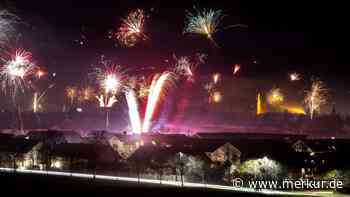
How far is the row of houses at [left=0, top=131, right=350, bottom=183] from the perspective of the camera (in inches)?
1877

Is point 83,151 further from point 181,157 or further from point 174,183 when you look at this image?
point 174,183

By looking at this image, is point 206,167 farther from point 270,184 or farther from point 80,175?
point 80,175

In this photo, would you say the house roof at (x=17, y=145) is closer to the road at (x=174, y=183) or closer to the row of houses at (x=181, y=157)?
the row of houses at (x=181, y=157)

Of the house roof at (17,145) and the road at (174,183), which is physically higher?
the house roof at (17,145)

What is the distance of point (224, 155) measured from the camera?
182 feet

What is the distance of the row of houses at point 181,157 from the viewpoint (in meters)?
47.7

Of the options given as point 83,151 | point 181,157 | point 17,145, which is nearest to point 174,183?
point 181,157

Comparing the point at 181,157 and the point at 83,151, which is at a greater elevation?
the point at 83,151

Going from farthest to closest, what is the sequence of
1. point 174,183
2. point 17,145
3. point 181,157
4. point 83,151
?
point 17,145, point 83,151, point 181,157, point 174,183

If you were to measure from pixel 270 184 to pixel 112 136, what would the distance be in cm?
3542

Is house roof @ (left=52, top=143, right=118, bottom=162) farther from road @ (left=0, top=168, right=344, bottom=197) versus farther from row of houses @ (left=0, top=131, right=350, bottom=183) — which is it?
road @ (left=0, top=168, right=344, bottom=197)

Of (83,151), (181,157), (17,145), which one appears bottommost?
(181,157)

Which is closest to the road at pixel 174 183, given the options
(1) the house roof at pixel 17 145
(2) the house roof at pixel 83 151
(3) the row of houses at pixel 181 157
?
(3) the row of houses at pixel 181 157

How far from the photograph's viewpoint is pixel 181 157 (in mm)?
51906
